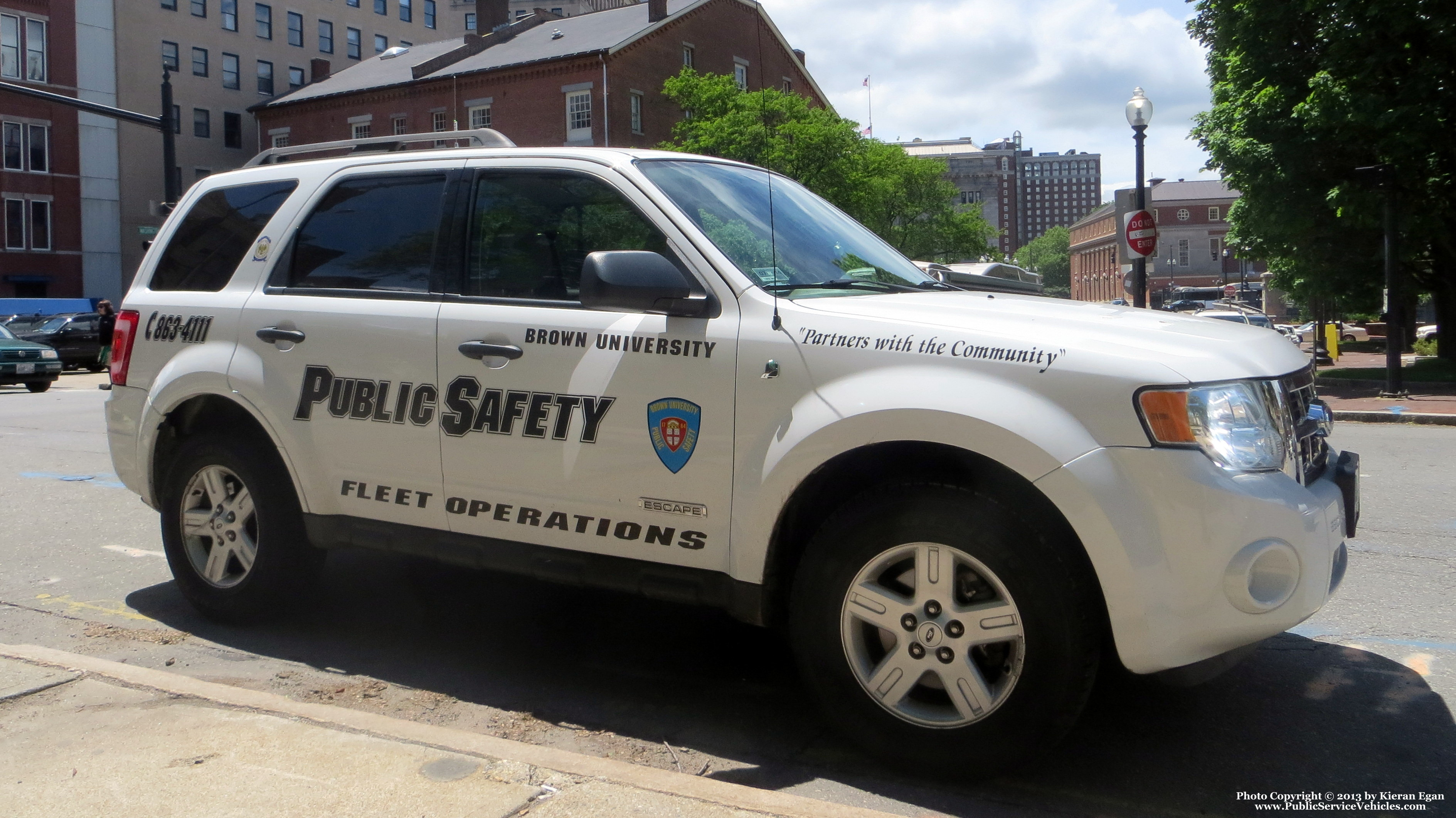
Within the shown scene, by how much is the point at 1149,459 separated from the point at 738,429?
120cm

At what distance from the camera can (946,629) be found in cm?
327

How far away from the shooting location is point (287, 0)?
62.8m

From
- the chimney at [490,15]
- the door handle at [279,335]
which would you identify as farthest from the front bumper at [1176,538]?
the chimney at [490,15]

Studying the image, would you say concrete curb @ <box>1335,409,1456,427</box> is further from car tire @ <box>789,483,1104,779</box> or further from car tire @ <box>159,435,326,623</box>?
car tire @ <box>159,435,326,623</box>

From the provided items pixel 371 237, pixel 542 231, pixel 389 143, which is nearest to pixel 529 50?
pixel 389 143

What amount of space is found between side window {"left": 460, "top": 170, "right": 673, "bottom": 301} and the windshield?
193 millimetres

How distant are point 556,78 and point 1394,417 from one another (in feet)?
122

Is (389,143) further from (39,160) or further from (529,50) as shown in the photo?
(39,160)

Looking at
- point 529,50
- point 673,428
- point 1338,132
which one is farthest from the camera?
point 529,50

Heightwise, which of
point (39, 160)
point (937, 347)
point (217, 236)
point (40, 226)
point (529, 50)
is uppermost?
point (529, 50)

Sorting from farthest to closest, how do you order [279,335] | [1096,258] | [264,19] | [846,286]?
1. [1096,258]
2. [264,19]
3. [279,335]
4. [846,286]

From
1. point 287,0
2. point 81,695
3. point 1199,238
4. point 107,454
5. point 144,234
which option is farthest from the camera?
point 1199,238

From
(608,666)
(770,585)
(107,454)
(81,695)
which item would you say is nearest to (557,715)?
(608,666)

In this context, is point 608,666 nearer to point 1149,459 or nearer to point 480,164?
point 480,164
